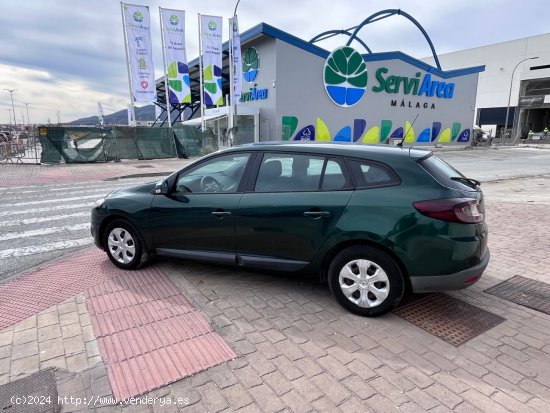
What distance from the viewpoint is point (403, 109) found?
32125 mm

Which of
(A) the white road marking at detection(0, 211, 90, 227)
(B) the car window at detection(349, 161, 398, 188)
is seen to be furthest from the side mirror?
(A) the white road marking at detection(0, 211, 90, 227)

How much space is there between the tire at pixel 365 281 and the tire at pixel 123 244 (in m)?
2.33

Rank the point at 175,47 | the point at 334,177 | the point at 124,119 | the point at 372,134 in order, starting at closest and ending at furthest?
the point at 334,177 < the point at 175,47 < the point at 372,134 < the point at 124,119

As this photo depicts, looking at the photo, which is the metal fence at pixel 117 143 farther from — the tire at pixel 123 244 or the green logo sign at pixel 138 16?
→ the tire at pixel 123 244

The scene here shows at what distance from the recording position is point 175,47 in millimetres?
24969

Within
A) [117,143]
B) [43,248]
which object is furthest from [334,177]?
[117,143]

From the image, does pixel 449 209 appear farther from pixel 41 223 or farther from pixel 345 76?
pixel 345 76

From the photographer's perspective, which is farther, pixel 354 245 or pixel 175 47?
pixel 175 47

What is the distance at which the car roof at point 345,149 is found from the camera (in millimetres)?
3486

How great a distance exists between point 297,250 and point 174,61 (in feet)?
81.6

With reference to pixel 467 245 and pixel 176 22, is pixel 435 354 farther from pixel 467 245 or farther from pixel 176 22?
pixel 176 22

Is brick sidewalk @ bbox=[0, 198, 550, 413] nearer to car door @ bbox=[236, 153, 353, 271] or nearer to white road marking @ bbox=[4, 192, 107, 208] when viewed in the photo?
car door @ bbox=[236, 153, 353, 271]

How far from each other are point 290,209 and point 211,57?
2485cm

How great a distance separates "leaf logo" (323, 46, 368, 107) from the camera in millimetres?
26797
